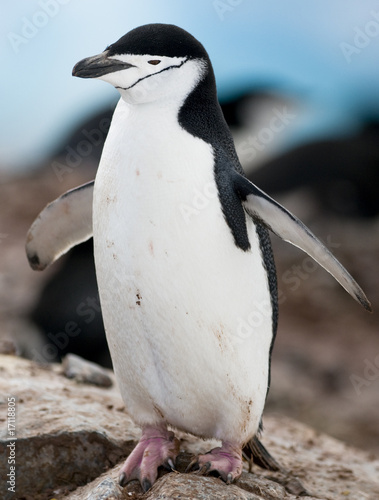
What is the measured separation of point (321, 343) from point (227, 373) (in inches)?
168

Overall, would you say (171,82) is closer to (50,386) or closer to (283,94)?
(50,386)

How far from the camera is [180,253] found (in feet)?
5.99

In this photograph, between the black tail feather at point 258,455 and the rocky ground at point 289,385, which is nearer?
the rocky ground at point 289,385

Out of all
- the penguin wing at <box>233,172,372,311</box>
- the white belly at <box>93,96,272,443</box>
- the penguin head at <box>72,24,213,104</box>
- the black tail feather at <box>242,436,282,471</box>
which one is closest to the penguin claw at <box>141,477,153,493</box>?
the white belly at <box>93,96,272,443</box>

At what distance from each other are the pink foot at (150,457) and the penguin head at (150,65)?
1.07 metres

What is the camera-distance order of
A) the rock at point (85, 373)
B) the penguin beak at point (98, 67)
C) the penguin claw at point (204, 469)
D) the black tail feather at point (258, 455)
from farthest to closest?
1. the rock at point (85, 373)
2. the black tail feather at point (258, 455)
3. the penguin claw at point (204, 469)
4. the penguin beak at point (98, 67)

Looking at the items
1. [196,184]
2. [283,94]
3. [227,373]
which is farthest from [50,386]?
[283,94]

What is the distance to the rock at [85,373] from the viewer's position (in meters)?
3.05

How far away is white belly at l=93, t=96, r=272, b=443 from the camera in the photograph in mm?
1832

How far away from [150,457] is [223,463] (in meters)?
0.23

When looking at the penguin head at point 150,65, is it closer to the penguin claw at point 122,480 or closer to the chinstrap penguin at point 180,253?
the chinstrap penguin at point 180,253

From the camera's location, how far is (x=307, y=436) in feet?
10.4

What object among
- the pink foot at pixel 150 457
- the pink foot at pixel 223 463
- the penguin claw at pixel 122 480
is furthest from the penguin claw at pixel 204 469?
the penguin claw at pixel 122 480

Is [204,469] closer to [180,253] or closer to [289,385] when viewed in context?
[180,253]
